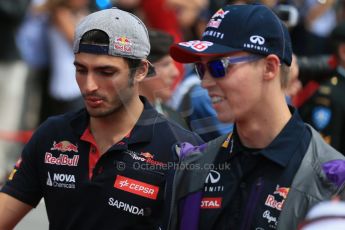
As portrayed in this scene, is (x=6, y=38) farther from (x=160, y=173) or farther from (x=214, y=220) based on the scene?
(x=214, y=220)

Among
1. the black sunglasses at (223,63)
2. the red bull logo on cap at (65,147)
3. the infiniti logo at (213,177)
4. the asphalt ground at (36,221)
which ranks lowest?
the asphalt ground at (36,221)

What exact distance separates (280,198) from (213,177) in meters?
0.34

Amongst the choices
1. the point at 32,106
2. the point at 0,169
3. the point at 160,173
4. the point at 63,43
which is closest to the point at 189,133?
the point at 160,173

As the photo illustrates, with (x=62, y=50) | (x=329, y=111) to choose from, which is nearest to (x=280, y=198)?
(x=329, y=111)

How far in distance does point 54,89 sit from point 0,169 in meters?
Result: 1.25

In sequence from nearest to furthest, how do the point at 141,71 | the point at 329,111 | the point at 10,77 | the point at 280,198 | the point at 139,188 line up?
the point at 280,198 → the point at 139,188 → the point at 141,71 → the point at 329,111 → the point at 10,77

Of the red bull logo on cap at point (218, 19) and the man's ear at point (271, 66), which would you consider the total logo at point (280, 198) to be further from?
the red bull logo on cap at point (218, 19)

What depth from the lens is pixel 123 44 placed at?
455cm

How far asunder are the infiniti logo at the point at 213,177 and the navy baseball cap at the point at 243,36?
19.5 inches

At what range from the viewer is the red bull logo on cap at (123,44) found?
4529mm

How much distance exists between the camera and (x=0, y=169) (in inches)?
338

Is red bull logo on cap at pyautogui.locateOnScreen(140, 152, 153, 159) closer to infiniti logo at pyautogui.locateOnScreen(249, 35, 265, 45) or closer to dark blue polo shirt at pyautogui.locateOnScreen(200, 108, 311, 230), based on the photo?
dark blue polo shirt at pyautogui.locateOnScreen(200, 108, 311, 230)

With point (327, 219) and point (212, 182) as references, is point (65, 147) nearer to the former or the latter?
point (212, 182)

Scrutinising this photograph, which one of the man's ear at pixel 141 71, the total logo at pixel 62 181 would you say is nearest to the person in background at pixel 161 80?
the man's ear at pixel 141 71
